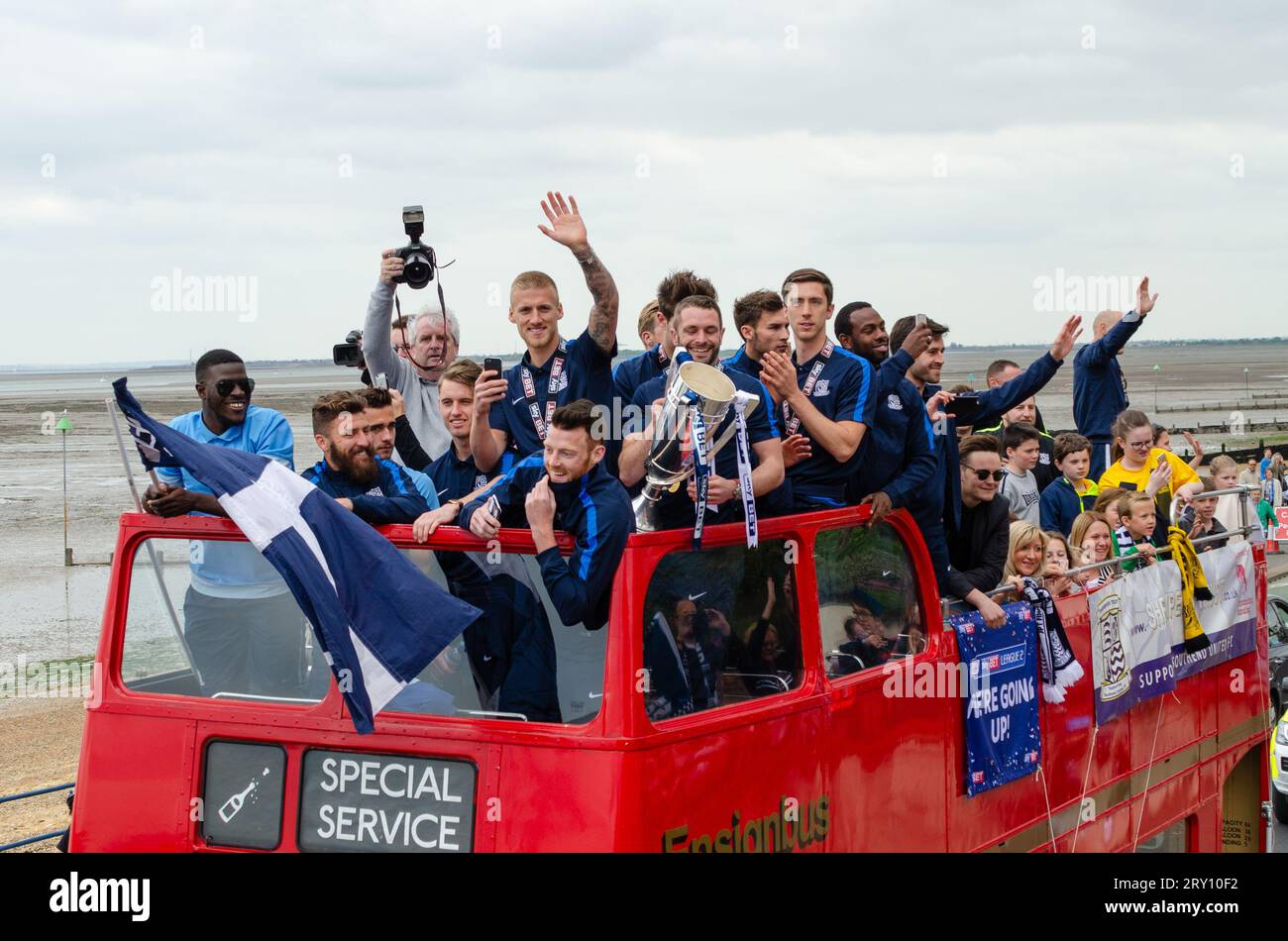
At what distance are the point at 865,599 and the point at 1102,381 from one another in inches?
234

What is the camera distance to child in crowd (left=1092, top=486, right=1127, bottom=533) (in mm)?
8805

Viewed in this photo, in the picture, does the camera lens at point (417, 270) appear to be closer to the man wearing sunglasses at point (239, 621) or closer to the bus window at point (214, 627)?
the man wearing sunglasses at point (239, 621)

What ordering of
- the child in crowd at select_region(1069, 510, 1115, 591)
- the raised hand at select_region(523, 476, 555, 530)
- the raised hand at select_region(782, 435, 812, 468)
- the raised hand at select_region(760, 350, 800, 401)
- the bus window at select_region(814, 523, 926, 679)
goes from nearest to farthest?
the raised hand at select_region(523, 476, 555, 530), the bus window at select_region(814, 523, 926, 679), the raised hand at select_region(760, 350, 800, 401), the raised hand at select_region(782, 435, 812, 468), the child in crowd at select_region(1069, 510, 1115, 591)

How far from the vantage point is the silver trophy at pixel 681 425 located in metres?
4.98

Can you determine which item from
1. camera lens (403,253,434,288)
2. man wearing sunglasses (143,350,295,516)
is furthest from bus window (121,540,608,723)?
camera lens (403,253,434,288)

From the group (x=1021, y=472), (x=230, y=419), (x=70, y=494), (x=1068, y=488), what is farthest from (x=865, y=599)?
(x=70, y=494)

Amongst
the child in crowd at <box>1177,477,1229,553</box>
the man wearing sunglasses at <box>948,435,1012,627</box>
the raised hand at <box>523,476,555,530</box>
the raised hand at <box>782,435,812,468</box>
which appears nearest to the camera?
the raised hand at <box>523,476,555,530</box>

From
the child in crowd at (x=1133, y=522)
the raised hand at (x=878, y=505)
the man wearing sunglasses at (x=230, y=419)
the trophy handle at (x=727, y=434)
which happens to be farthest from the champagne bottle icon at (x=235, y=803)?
the child in crowd at (x=1133, y=522)

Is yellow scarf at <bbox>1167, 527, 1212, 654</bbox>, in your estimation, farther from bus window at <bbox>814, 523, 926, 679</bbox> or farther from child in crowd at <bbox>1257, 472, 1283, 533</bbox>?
child in crowd at <bbox>1257, 472, 1283, 533</bbox>

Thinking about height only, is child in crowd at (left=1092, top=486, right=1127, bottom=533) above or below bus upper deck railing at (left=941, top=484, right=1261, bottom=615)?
above

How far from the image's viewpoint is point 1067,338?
9.01 metres

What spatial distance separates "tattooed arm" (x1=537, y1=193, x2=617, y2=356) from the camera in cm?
601

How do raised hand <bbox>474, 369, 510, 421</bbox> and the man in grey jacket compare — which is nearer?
raised hand <bbox>474, 369, 510, 421</bbox>

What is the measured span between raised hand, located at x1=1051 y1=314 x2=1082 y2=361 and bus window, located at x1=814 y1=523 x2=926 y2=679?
10.9 ft
